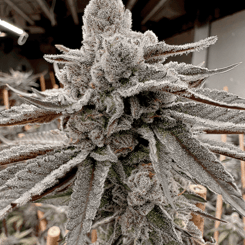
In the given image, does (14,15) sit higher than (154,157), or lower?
higher

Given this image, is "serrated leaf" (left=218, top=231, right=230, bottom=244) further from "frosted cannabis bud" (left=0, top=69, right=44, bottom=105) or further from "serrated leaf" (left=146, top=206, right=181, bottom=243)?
"frosted cannabis bud" (left=0, top=69, right=44, bottom=105)

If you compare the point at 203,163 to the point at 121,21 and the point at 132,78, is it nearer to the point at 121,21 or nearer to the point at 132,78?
the point at 132,78

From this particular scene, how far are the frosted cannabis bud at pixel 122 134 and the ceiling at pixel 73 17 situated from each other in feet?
2.80

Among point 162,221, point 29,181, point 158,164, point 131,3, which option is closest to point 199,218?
point 162,221

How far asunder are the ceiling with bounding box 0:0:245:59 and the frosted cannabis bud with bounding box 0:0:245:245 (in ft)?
2.80

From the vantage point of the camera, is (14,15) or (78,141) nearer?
(78,141)

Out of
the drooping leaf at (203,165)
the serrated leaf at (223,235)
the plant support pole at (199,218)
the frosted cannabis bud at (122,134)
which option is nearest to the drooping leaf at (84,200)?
the frosted cannabis bud at (122,134)

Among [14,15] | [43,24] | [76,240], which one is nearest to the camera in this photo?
[76,240]

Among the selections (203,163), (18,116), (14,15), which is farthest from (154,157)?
(14,15)

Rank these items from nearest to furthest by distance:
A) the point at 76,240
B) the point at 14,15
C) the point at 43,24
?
the point at 76,240 → the point at 14,15 → the point at 43,24

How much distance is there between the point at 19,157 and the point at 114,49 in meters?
0.23

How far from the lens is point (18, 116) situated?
0.26 metres

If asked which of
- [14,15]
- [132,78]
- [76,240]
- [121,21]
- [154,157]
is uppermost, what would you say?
[14,15]

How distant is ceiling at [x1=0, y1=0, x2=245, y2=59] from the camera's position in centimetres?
105
